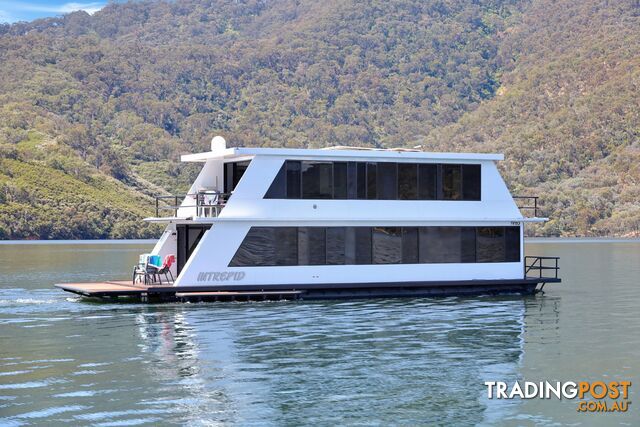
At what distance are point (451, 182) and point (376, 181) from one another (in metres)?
2.72

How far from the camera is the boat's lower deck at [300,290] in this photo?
30750mm

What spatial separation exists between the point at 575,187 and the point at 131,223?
2575 inches

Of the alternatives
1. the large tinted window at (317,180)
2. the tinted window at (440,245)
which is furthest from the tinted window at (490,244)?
the large tinted window at (317,180)

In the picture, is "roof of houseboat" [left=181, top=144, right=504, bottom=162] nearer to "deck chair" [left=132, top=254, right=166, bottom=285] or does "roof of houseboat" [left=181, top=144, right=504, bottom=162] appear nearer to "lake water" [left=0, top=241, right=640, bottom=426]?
"deck chair" [left=132, top=254, right=166, bottom=285]

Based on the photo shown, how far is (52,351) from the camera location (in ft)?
77.7

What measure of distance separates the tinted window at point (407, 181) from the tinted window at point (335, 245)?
2470 mm

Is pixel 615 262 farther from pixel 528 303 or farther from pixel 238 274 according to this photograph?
pixel 238 274

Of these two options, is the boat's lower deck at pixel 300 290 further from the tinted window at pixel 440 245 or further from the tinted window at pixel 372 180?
the tinted window at pixel 372 180

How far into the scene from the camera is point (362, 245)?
33.2m

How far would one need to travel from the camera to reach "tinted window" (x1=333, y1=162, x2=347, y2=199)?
33188mm

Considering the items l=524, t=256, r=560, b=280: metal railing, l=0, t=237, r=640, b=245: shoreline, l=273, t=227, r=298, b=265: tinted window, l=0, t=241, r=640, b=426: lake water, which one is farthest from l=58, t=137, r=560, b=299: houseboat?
l=0, t=237, r=640, b=245: shoreline

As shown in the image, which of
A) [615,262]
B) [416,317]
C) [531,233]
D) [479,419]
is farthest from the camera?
[531,233]

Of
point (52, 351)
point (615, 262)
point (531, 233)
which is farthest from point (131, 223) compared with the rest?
point (52, 351)

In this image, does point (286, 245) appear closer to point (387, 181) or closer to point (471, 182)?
point (387, 181)
